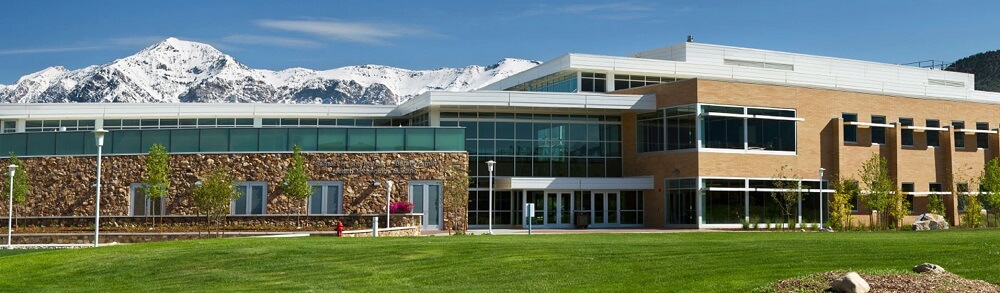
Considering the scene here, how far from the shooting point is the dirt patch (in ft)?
48.3

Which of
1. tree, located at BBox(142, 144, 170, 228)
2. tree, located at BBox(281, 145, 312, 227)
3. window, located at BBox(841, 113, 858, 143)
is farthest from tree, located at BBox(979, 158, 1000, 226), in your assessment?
tree, located at BBox(142, 144, 170, 228)

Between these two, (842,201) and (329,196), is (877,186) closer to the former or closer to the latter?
(842,201)

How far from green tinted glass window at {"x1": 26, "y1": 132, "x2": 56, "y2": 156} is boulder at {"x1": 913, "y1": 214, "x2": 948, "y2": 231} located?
121 ft

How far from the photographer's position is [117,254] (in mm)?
25906

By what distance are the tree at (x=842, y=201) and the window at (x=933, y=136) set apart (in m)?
6.65

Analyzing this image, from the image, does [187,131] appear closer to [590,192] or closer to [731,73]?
[590,192]

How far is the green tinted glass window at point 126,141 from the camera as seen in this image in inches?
1786

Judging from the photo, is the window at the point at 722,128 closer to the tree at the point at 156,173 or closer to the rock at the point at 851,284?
the tree at the point at 156,173

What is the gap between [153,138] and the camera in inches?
1783

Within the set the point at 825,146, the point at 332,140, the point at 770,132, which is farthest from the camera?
the point at 825,146

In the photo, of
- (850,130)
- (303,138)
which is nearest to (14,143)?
(303,138)

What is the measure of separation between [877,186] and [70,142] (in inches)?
1392

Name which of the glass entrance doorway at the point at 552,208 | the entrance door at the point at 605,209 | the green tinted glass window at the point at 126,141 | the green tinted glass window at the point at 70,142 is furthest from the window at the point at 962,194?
the green tinted glass window at the point at 70,142

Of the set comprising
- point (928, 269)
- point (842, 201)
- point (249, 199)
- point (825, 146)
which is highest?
point (825, 146)
